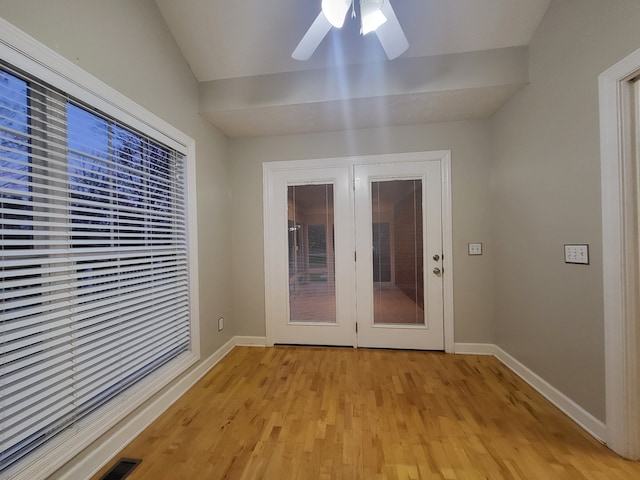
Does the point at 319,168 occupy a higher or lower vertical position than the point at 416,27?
lower

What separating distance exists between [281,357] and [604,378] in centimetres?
232

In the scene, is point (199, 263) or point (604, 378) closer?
point (604, 378)

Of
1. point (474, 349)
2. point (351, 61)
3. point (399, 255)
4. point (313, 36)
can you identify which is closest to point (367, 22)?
point (313, 36)

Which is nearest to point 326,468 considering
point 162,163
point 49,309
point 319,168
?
point 49,309

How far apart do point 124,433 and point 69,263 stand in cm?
104

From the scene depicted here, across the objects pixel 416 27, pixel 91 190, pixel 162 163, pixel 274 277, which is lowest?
pixel 274 277

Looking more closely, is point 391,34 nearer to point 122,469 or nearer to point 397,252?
point 397,252

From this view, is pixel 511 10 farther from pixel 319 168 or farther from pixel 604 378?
pixel 604 378

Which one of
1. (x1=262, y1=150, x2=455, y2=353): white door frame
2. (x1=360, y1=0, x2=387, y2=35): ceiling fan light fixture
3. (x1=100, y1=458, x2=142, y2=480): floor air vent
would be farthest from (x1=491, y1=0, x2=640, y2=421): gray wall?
(x1=100, y1=458, x2=142, y2=480): floor air vent

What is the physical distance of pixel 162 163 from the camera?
1.91m

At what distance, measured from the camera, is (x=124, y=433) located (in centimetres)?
148

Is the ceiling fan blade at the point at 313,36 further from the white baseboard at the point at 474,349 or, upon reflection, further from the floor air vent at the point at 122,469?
the white baseboard at the point at 474,349

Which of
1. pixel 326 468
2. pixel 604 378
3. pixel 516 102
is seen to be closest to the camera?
pixel 326 468

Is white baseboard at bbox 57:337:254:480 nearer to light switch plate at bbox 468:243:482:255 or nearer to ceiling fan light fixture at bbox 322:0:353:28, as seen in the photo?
ceiling fan light fixture at bbox 322:0:353:28
